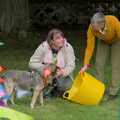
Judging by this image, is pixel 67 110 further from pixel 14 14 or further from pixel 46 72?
pixel 14 14

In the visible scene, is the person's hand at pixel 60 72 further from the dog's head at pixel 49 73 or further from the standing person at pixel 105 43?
the standing person at pixel 105 43

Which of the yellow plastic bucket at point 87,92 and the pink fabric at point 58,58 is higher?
the pink fabric at point 58,58

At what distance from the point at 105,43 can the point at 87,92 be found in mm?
771

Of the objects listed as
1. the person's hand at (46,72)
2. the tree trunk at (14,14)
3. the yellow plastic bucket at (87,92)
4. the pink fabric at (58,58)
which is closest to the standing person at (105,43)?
the yellow plastic bucket at (87,92)

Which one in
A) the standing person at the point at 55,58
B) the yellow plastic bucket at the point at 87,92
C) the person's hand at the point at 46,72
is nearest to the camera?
the person's hand at the point at 46,72

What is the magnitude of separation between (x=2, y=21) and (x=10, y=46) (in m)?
1.89

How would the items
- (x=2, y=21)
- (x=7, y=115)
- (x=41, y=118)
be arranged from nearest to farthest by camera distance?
(x=7, y=115), (x=41, y=118), (x=2, y=21)

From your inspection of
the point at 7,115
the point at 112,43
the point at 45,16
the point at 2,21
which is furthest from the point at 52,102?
the point at 45,16

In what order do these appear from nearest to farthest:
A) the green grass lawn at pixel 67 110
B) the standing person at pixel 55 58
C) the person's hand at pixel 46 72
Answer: the green grass lawn at pixel 67 110, the person's hand at pixel 46 72, the standing person at pixel 55 58

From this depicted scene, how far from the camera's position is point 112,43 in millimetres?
7492

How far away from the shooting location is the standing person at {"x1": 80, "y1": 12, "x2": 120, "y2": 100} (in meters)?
6.98

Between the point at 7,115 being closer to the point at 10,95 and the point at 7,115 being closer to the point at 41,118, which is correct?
the point at 41,118

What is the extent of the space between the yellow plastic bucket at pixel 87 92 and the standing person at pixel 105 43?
0.54 feet

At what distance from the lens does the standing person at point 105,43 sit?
6.98m
